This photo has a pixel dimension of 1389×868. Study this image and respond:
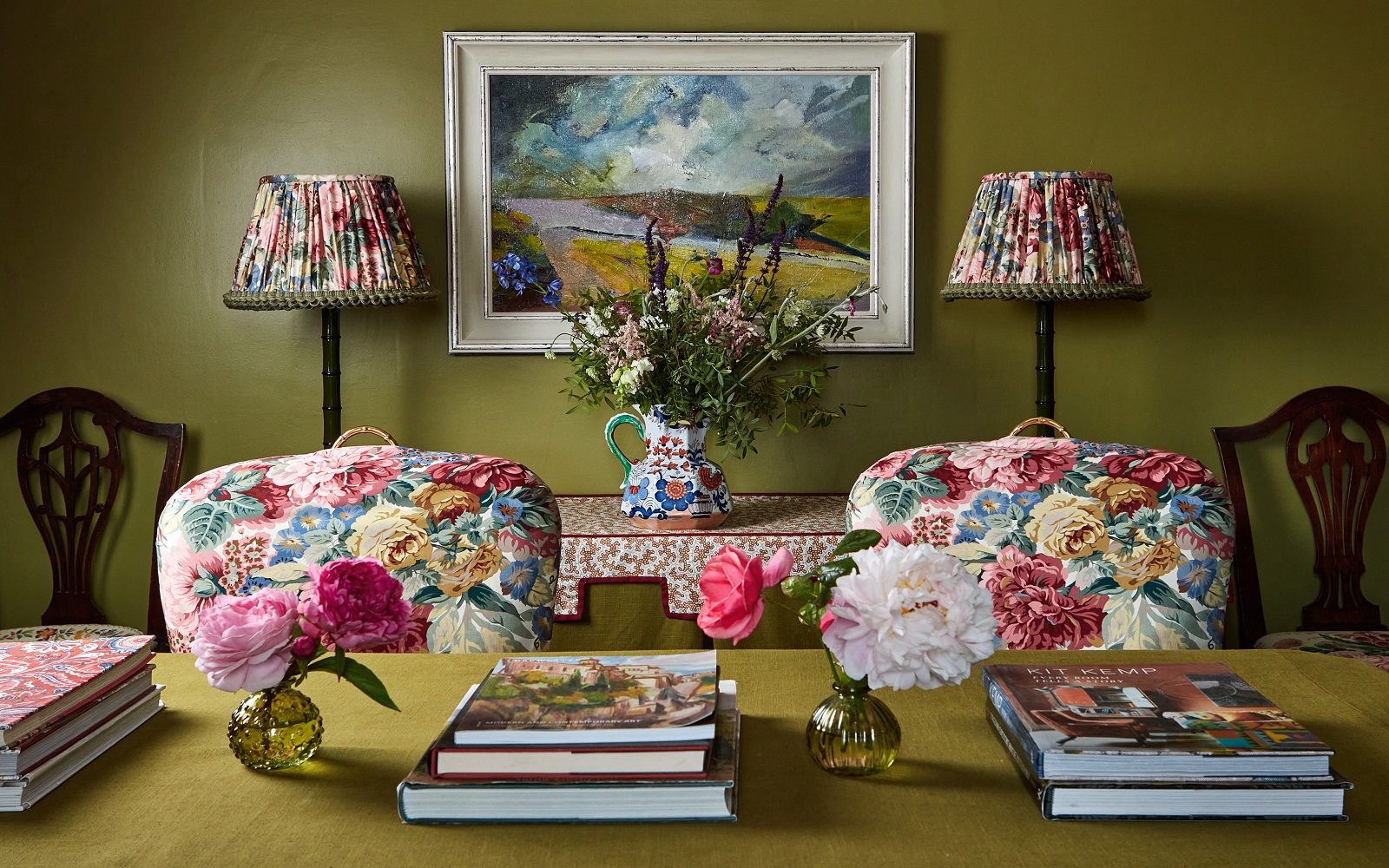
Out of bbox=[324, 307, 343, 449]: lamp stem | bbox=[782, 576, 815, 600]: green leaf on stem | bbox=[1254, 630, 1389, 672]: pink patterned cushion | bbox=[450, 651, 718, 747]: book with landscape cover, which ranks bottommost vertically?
bbox=[1254, 630, 1389, 672]: pink patterned cushion

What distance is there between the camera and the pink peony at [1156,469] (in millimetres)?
1567

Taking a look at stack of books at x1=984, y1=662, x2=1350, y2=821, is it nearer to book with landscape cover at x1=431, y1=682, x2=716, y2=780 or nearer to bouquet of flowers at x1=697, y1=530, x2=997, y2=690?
bouquet of flowers at x1=697, y1=530, x2=997, y2=690

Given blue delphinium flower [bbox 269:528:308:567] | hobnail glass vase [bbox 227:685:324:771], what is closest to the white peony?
hobnail glass vase [bbox 227:685:324:771]

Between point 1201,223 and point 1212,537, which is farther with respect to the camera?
point 1201,223

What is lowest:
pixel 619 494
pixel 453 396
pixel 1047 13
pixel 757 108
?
pixel 619 494

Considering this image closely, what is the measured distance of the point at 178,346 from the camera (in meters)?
2.95

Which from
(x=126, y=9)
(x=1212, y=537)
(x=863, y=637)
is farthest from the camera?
(x=126, y=9)

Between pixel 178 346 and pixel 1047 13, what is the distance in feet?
8.10

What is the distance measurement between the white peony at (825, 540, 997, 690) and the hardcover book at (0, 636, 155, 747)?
0.67 meters

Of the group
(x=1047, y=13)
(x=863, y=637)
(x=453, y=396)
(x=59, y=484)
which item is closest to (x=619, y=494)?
(x=453, y=396)

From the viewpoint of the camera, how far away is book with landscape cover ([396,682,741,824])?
854 mm

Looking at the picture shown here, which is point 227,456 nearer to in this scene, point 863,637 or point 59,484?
point 59,484

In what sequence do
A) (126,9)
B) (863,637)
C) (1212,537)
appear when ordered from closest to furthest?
(863,637), (1212,537), (126,9)

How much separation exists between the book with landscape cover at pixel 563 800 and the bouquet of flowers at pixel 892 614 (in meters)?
0.13
